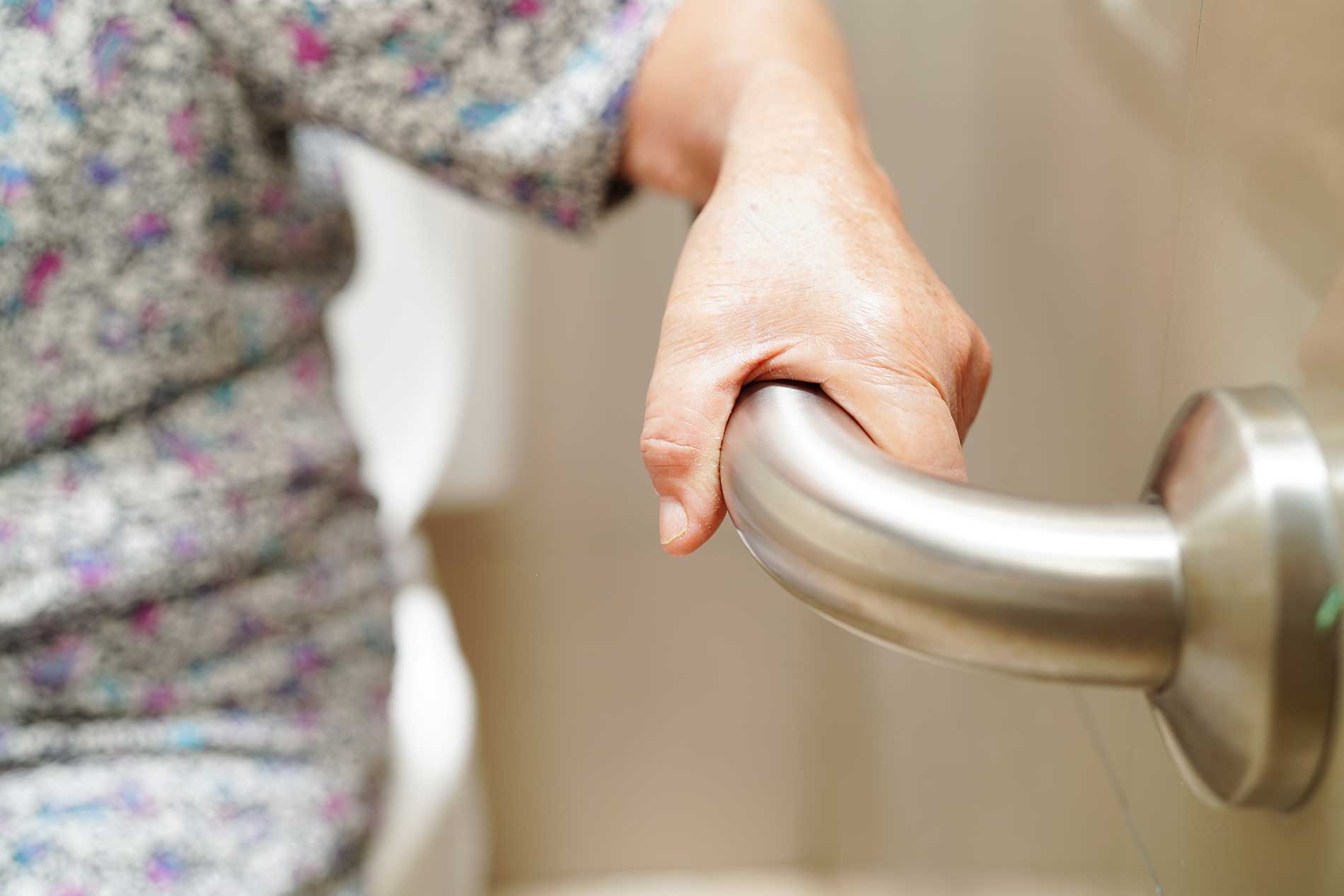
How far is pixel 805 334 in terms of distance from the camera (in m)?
0.18

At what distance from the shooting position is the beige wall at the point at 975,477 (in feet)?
0.74

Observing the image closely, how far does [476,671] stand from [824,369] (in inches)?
28.7

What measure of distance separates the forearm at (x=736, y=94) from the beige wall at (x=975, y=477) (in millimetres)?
48

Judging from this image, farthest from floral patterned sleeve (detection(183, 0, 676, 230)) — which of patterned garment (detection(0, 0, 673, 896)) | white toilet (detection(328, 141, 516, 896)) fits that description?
white toilet (detection(328, 141, 516, 896))

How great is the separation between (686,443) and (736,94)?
13 centimetres

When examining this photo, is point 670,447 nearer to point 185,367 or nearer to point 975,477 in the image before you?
point 975,477

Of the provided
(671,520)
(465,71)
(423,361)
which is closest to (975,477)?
(671,520)

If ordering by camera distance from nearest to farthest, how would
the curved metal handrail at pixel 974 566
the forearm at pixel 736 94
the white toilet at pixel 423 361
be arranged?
the curved metal handrail at pixel 974 566 → the forearm at pixel 736 94 → the white toilet at pixel 423 361

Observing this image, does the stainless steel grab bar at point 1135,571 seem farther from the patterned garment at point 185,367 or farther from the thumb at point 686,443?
the patterned garment at point 185,367

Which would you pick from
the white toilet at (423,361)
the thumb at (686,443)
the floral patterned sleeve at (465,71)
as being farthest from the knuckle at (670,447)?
the white toilet at (423,361)

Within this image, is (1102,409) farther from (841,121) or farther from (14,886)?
(14,886)

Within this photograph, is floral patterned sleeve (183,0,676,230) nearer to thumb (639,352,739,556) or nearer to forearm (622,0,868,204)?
forearm (622,0,868,204)

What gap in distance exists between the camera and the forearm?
0.81ft

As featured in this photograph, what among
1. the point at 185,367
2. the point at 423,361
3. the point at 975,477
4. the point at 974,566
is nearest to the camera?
the point at 974,566
